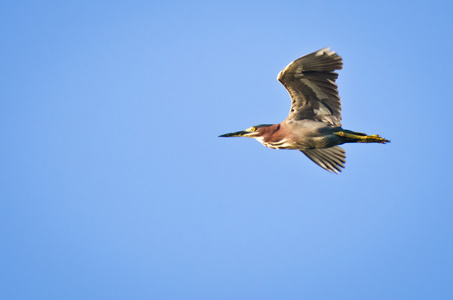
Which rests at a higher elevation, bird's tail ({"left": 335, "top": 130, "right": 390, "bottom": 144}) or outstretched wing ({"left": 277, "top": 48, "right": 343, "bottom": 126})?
outstretched wing ({"left": 277, "top": 48, "right": 343, "bottom": 126})

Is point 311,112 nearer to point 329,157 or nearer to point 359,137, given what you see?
point 359,137

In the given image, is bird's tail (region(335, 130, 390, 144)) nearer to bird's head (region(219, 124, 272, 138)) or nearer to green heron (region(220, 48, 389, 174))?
green heron (region(220, 48, 389, 174))

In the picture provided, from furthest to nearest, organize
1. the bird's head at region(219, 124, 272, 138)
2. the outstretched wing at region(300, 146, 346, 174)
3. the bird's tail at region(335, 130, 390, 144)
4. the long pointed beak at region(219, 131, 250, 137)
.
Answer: the outstretched wing at region(300, 146, 346, 174) → the long pointed beak at region(219, 131, 250, 137) → the bird's head at region(219, 124, 272, 138) → the bird's tail at region(335, 130, 390, 144)

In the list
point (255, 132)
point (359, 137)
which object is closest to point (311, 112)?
point (359, 137)

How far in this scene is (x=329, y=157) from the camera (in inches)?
488

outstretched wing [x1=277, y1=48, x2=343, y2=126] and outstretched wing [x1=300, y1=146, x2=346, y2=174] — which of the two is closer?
outstretched wing [x1=277, y1=48, x2=343, y2=126]

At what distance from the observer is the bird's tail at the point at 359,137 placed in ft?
34.8

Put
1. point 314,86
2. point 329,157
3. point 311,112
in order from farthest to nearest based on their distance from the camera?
point 329,157
point 311,112
point 314,86

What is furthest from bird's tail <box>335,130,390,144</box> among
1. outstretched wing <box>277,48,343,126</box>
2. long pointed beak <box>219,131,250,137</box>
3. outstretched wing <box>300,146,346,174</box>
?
long pointed beak <box>219,131,250,137</box>

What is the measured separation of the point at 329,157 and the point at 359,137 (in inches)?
70.3

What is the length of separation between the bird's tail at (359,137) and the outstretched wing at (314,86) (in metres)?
0.31

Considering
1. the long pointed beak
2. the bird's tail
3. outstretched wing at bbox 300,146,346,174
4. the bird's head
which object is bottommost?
the bird's tail

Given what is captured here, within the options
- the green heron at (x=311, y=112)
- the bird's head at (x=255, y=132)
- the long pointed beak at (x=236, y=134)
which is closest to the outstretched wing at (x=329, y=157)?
the green heron at (x=311, y=112)

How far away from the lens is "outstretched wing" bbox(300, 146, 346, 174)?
1230cm
